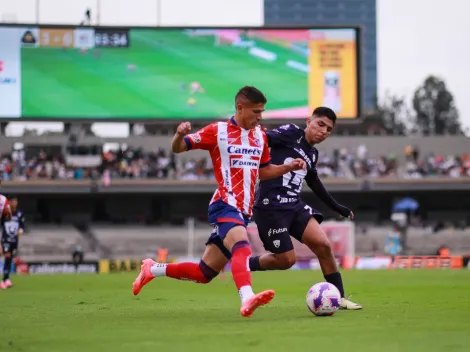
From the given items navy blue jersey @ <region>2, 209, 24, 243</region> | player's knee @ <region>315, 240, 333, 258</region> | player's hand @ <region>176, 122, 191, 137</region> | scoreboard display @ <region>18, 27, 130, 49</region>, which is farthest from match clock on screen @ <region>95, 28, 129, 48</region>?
player's hand @ <region>176, 122, 191, 137</region>

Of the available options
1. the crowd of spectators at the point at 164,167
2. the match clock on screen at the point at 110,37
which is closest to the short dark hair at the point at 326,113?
the match clock on screen at the point at 110,37

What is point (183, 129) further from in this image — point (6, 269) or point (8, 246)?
point (8, 246)

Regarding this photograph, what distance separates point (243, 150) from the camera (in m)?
11.1

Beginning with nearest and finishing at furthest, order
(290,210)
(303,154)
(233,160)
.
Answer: (233,160)
(290,210)
(303,154)

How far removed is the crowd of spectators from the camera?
56.8 m

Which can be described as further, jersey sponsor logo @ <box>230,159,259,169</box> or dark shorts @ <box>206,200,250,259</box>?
jersey sponsor logo @ <box>230,159,259,169</box>

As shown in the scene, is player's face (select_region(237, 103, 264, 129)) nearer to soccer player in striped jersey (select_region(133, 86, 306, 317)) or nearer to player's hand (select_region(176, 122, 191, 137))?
soccer player in striped jersey (select_region(133, 86, 306, 317))

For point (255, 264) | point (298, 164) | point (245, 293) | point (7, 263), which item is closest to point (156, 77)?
point (7, 263)

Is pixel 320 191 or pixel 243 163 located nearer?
pixel 243 163

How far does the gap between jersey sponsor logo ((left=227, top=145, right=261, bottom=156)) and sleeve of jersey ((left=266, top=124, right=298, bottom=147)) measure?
4.79 feet

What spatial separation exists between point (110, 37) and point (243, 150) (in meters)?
42.4

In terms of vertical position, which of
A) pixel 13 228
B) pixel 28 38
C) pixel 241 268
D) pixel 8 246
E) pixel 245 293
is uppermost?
pixel 28 38

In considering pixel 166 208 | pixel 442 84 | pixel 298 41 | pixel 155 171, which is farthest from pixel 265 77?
pixel 442 84

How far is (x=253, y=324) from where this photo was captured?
9.88m
